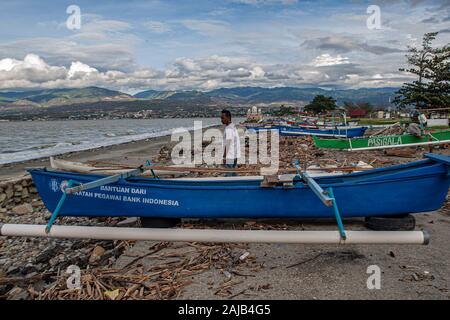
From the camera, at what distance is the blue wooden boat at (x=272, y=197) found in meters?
5.59

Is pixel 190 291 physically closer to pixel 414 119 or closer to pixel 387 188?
pixel 387 188

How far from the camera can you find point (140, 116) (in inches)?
7446

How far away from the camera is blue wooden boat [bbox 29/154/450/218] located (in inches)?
220

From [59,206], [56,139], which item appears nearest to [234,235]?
[59,206]

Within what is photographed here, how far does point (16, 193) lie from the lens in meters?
12.1

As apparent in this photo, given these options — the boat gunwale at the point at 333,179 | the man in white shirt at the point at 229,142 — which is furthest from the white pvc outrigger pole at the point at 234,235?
the man in white shirt at the point at 229,142

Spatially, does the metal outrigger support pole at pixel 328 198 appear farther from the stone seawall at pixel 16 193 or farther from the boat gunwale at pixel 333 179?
the stone seawall at pixel 16 193

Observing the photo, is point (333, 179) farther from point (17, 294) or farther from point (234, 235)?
point (17, 294)

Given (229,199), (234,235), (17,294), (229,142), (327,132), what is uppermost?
(229,142)

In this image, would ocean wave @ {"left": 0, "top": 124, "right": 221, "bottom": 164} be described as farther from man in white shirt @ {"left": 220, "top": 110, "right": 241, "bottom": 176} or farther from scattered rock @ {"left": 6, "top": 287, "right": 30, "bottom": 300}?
scattered rock @ {"left": 6, "top": 287, "right": 30, "bottom": 300}

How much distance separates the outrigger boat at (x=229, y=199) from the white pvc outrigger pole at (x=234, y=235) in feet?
0.05

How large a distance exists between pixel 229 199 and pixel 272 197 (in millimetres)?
765
